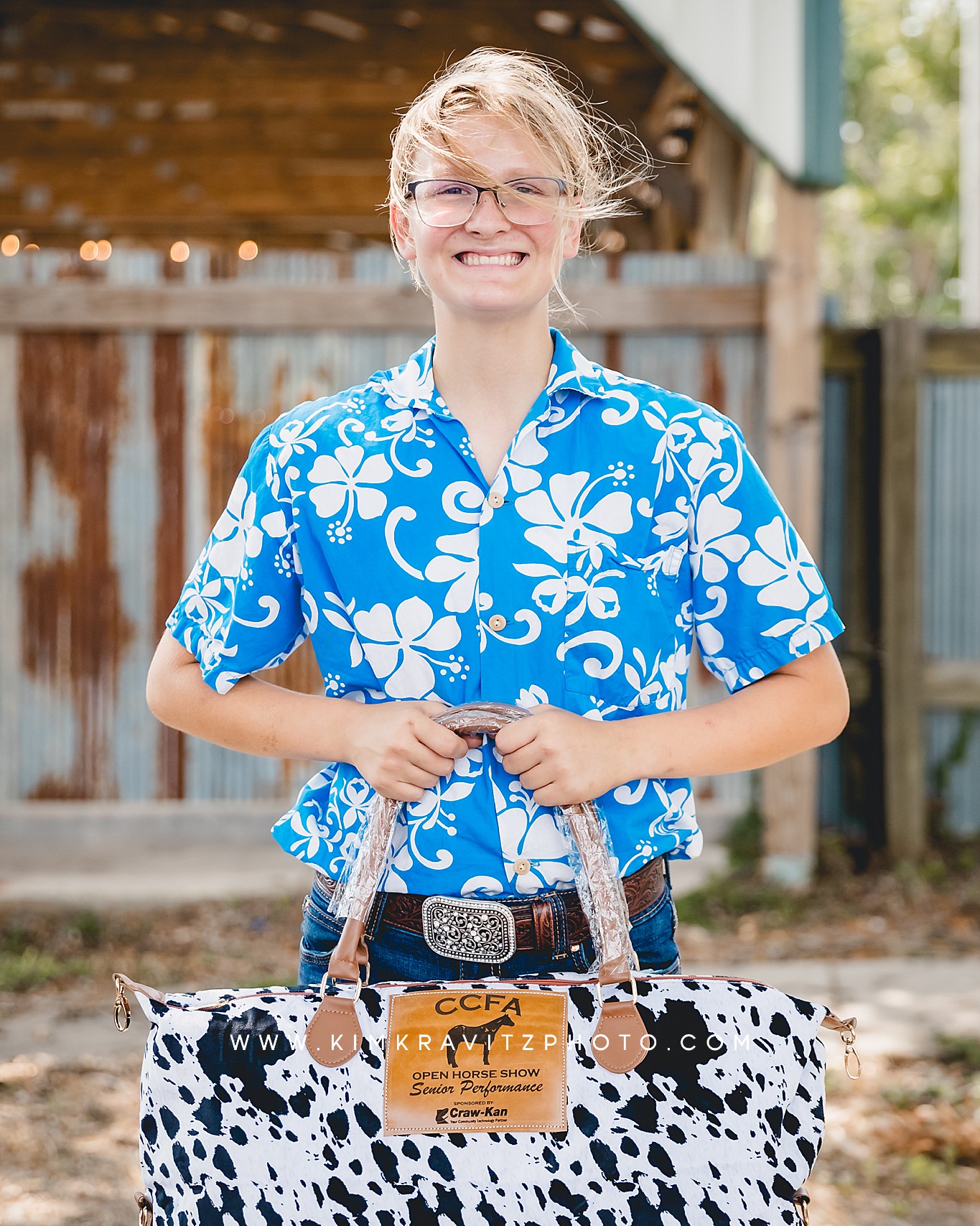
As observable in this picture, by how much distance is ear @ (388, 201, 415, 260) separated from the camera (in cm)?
149

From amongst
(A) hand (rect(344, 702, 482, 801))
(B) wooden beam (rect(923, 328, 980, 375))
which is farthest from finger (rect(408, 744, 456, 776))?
(B) wooden beam (rect(923, 328, 980, 375))

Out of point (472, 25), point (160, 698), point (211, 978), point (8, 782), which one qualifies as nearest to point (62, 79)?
point (472, 25)

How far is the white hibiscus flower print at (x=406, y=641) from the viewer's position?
139 cm

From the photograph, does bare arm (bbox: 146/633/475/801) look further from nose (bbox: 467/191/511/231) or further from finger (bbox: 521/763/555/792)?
nose (bbox: 467/191/511/231)

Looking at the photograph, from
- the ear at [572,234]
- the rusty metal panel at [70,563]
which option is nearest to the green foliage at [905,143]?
the rusty metal panel at [70,563]

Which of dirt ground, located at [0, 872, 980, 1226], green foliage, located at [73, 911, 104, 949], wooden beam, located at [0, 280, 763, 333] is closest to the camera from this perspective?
dirt ground, located at [0, 872, 980, 1226]

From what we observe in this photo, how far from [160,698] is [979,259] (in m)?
14.7

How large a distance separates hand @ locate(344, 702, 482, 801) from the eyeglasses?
553 millimetres

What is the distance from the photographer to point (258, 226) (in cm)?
923

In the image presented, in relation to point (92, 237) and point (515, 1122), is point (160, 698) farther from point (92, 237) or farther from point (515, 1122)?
point (92, 237)

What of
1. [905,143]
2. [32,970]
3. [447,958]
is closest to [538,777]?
[447,958]

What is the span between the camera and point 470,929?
140 centimetres

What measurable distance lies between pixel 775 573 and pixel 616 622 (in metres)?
0.19

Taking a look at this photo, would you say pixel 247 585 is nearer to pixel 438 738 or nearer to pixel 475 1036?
pixel 438 738
